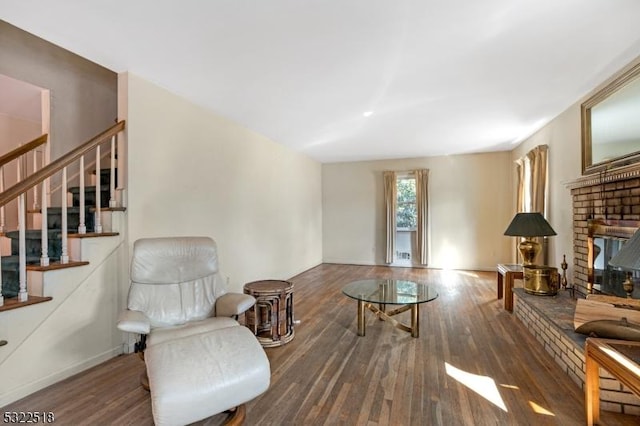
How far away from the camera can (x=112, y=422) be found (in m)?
1.74

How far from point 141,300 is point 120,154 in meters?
1.32

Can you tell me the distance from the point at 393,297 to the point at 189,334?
1843mm

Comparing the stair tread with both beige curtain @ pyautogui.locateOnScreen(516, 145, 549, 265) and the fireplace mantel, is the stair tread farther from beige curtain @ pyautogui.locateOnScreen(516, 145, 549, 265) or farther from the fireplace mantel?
Result: beige curtain @ pyautogui.locateOnScreen(516, 145, 549, 265)

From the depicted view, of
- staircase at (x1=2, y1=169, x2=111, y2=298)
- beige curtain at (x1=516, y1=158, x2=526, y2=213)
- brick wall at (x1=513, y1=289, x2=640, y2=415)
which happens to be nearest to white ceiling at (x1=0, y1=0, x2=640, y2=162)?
staircase at (x1=2, y1=169, x2=111, y2=298)

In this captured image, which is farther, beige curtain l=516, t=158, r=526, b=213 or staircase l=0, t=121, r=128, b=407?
beige curtain l=516, t=158, r=526, b=213

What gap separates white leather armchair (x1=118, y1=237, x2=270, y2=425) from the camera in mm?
1448

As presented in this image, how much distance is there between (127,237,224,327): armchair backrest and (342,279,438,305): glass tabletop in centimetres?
136

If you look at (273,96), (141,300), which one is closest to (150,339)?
(141,300)

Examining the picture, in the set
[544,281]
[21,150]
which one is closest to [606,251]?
[544,281]

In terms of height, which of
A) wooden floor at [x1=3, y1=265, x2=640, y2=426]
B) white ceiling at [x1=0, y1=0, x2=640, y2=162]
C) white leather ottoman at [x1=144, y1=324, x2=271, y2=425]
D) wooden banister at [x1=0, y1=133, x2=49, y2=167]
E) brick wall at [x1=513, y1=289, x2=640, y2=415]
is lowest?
wooden floor at [x1=3, y1=265, x2=640, y2=426]

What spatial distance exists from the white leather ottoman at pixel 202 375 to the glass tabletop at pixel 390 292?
4.73 ft

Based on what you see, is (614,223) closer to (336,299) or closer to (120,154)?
(336,299)

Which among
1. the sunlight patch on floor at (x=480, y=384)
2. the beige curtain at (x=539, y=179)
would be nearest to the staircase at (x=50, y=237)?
the sunlight patch on floor at (x=480, y=384)

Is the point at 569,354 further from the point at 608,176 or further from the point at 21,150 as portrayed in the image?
the point at 21,150
